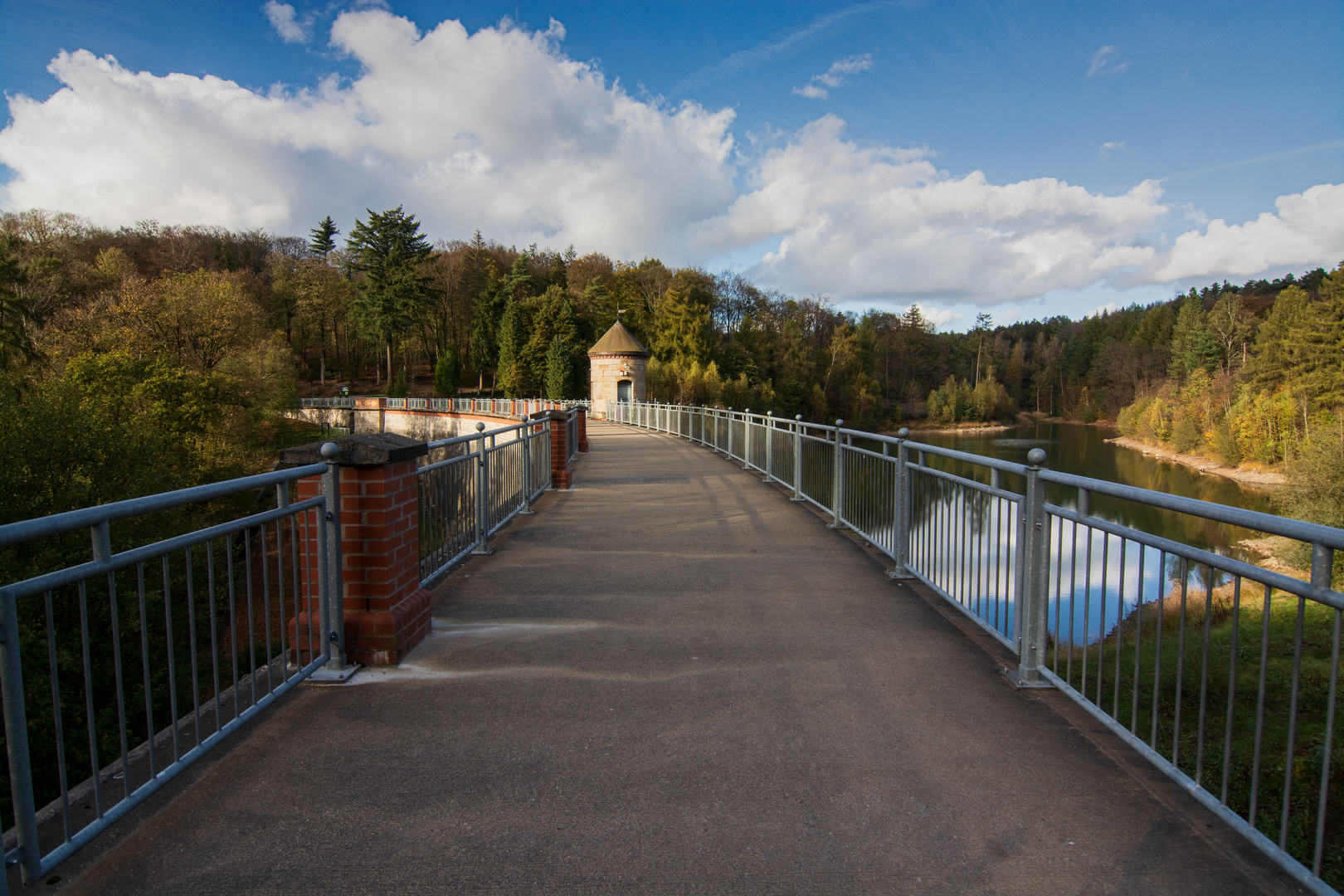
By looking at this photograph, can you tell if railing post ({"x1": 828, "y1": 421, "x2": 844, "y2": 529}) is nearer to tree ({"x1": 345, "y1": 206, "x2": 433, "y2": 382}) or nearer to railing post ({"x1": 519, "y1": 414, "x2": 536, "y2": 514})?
railing post ({"x1": 519, "y1": 414, "x2": 536, "y2": 514})

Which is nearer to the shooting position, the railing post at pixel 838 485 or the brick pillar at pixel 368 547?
the brick pillar at pixel 368 547

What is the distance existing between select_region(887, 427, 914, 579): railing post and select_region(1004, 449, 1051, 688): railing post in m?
1.96

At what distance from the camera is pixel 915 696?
362cm

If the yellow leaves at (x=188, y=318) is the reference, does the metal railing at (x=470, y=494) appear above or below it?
below

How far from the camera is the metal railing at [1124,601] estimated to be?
2268 millimetres

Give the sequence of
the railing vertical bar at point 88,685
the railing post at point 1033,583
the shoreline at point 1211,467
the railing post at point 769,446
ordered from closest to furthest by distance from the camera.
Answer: the railing vertical bar at point 88,685 → the railing post at point 1033,583 → the railing post at point 769,446 → the shoreline at point 1211,467

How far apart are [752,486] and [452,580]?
651 centimetres

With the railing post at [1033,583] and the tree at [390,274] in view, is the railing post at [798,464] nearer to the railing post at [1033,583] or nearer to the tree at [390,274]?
the railing post at [1033,583]

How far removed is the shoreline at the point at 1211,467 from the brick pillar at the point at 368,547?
4027cm

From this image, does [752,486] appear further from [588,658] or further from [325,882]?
[325,882]

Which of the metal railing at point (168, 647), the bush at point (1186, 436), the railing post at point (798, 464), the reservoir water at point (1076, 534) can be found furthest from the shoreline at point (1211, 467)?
the metal railing at point (168, 647)

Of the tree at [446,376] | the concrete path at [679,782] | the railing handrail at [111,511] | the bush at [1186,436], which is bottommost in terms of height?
the bush at [1186,436]

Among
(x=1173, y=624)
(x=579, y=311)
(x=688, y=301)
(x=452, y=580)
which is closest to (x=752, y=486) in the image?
(x=452, y=580)

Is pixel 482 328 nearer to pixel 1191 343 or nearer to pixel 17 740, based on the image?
pixel 17 740
